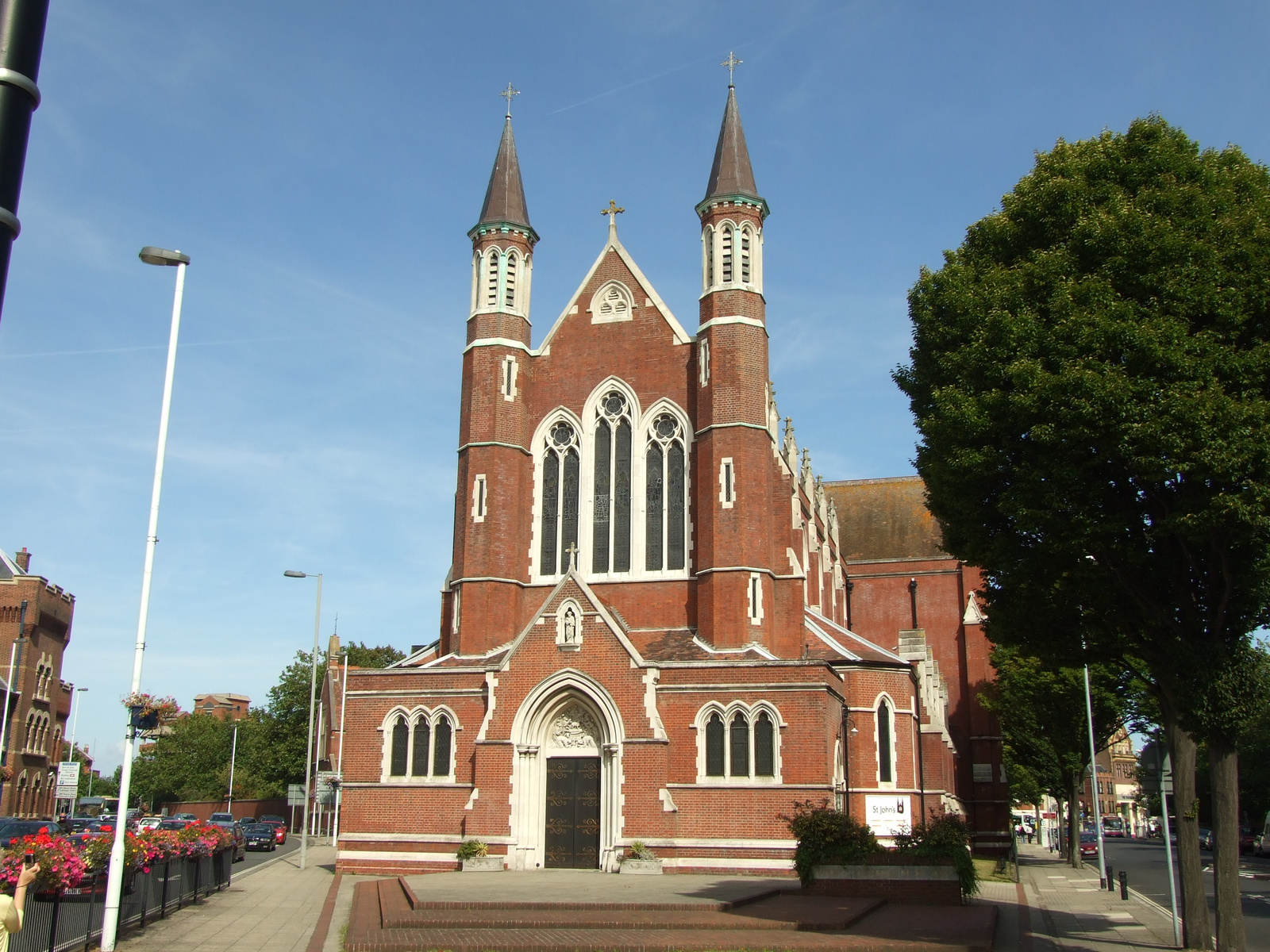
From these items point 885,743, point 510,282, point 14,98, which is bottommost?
point 885,743

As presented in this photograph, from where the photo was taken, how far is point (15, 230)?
16.0 ft

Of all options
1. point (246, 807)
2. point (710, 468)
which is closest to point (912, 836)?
point (710, 468)

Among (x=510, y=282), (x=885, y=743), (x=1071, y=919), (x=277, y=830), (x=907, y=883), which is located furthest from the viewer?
(x=277, y=830)

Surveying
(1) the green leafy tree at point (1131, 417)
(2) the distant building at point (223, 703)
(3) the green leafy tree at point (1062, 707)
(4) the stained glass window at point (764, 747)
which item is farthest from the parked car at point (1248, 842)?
(2) the distant building at point (223, 703)

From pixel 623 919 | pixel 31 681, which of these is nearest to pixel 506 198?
pixel 623 919

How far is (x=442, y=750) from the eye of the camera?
29797 millimetres

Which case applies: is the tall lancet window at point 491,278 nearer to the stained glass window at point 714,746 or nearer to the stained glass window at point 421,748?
the stained glass window at point 421,748

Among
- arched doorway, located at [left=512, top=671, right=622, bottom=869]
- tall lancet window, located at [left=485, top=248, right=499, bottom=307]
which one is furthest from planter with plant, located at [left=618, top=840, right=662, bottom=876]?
tall lancet window, located at [left=485, top=248, right=499, bottom=307]

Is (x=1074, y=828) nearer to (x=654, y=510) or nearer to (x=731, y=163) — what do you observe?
(x=654, y=510)

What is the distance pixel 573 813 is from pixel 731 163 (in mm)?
19645

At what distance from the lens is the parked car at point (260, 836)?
50125 millimetres

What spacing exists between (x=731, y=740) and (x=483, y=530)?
31.5ft

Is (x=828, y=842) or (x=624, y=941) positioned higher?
(x=828, y=842)

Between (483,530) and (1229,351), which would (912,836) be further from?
(483,530)
